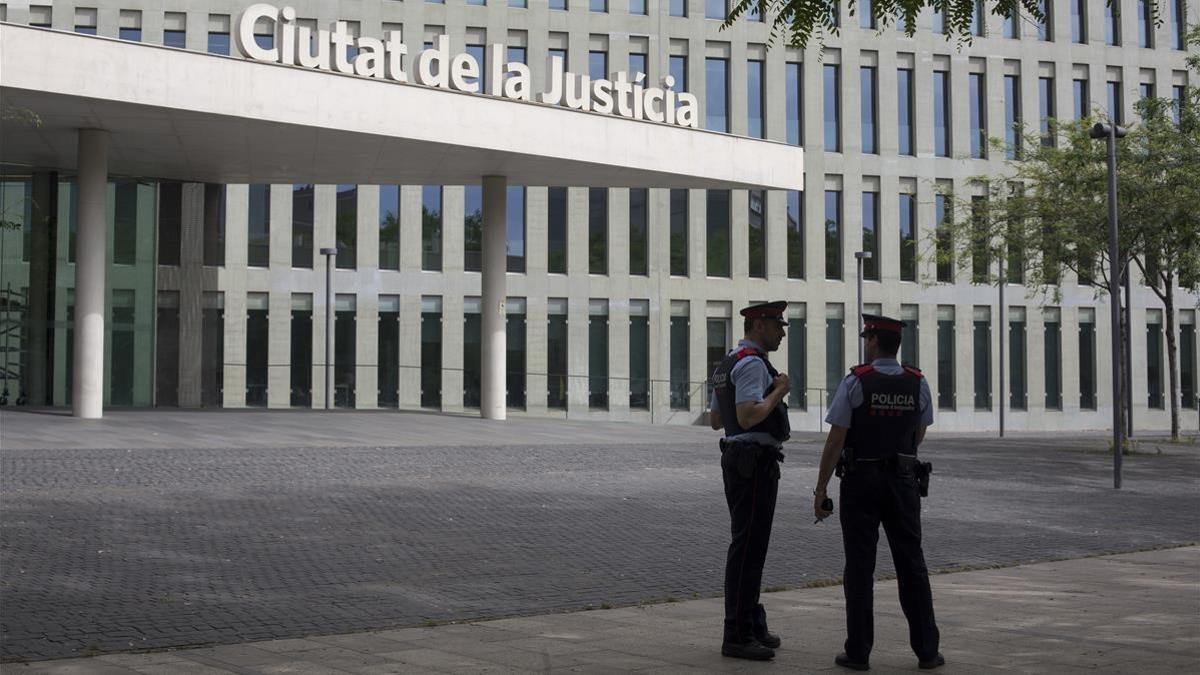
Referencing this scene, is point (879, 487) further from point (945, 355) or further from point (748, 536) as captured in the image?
point (945, 355)

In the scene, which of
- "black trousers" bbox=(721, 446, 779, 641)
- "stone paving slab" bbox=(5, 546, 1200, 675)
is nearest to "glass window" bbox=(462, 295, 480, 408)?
"stone paving slab" bbox=(5, 546, 1200, 675)

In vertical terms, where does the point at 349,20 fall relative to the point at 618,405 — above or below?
above

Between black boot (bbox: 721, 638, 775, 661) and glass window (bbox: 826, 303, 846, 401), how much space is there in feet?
133

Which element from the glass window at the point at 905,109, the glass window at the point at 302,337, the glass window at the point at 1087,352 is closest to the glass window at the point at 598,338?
the glass window at the point at 302,337

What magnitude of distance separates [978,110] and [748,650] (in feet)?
148

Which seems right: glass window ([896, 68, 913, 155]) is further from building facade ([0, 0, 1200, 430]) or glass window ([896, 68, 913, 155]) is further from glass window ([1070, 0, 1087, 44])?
glass window ([1070, 0, 1087, 44])

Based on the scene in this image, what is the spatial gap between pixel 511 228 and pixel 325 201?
Answer: 6.05 m

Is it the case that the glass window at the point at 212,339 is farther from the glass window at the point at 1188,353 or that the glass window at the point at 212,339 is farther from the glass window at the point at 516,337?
the glass window at the point at 1188,353

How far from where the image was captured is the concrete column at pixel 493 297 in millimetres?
31438

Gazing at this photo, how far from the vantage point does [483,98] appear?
91.1ft

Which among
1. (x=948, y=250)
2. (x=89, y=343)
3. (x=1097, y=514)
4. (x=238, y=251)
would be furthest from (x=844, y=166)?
(x=1097, y=514)

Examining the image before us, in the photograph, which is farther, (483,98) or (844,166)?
(844,166)

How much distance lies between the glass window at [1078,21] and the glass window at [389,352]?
2685cm

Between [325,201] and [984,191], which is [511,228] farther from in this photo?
[984,191]
